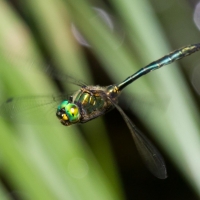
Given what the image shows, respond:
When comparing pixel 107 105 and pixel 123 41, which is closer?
pixel 107 105

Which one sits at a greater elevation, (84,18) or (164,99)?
(84,18)

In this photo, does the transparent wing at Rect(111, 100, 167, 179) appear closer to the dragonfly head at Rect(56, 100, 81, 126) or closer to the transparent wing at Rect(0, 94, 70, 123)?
the dragonfly head at Rect(56, 100, 81, 126)

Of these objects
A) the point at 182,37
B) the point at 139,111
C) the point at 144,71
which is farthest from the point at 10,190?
the point at 182,37

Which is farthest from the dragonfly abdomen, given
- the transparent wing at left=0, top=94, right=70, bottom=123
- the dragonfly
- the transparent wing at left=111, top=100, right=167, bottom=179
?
the transparent wing at left=111, top=100, right=167, bottom=179

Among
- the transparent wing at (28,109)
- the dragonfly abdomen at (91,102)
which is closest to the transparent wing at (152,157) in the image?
the dragonfly abdomen at (91,102)

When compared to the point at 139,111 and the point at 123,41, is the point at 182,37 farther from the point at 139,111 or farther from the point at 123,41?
the point at 139,111

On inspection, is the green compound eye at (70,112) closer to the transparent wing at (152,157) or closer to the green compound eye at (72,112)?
the green compound eye at (72,112)

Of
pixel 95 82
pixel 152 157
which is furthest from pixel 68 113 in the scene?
pixel 95 82
